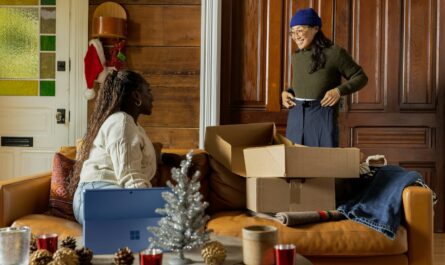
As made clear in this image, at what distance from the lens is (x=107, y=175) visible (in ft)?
7.16

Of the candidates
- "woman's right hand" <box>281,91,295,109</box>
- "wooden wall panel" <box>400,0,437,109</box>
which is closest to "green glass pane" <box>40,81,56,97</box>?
"woman's right hand" <box>281,91,295,109</box>

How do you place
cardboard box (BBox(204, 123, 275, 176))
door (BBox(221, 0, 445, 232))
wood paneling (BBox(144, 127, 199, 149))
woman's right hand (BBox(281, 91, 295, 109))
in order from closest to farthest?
cardboard box (BBox(204, 123, 275, 176)), woman's right hand (BBox(281, 91, 295, 109)), door (BBox(221, 0, 445, 232)), wood paneling (BBox(144, 127, 199, 149))

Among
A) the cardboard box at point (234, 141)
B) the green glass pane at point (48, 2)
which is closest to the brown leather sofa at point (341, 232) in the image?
the cardboard box at point (234, 141)

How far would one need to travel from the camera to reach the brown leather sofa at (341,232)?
87.6 inches

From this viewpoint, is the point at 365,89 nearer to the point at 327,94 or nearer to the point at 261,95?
the point at 261,95

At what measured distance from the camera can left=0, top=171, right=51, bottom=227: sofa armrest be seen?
7.43 feet

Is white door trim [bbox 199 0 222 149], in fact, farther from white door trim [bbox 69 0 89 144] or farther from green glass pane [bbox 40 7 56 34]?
green glass pane [bbox 40 7 56 34]

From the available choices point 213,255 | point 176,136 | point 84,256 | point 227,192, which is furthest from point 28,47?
point 213,255

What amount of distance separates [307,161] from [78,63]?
8.28 feet

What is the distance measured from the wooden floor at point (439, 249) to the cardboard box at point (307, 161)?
4.26ft

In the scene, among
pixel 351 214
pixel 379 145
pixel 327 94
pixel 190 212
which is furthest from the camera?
pixel 379 145

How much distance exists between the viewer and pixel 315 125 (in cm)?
311

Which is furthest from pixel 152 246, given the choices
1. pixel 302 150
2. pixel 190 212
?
pixel 302 150

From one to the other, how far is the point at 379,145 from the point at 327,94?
4.12ft
